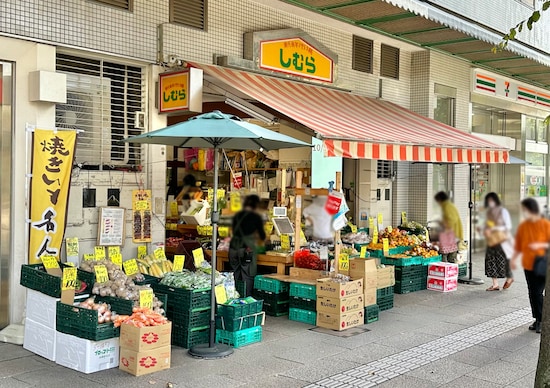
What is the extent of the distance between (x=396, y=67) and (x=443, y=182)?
11935 millimetres

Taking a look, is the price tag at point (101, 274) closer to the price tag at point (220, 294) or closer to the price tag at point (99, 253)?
the price tag at point (99, 253)

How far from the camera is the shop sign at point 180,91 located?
7.80 meters

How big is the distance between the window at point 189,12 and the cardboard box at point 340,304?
14.4ft

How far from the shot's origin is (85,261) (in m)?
7.02

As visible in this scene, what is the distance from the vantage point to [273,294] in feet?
27.9

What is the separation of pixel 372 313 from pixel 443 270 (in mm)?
2665

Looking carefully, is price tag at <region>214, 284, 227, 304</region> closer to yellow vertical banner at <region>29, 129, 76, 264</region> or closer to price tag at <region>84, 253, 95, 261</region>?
price tag at <region>84, 253, 95, 261</region>

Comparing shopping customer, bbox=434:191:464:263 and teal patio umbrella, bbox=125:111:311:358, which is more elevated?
teal patio umbrella, bbox=125:111:311:358

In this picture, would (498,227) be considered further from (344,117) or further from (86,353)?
(344,117)

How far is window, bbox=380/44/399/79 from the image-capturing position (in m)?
12.4

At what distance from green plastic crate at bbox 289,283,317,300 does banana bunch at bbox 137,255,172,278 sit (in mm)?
1768

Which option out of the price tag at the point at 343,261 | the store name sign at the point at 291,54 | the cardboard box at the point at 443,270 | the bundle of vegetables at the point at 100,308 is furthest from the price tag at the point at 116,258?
the cardboard box at the point at 443,270

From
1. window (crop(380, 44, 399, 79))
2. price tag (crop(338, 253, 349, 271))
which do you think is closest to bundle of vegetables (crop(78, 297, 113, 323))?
price tag (crop(338, 253, 349, 271))

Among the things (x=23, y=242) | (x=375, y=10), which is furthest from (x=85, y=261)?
(x=375, y=10)
